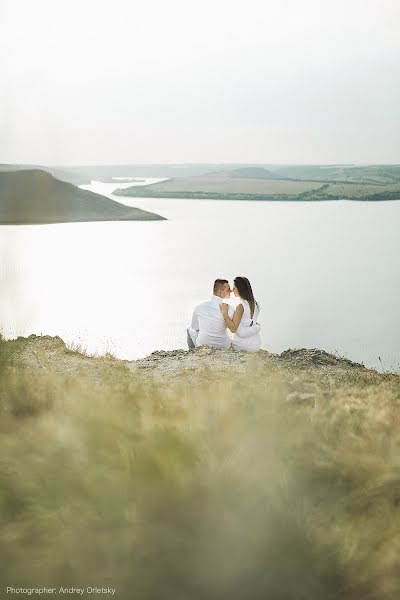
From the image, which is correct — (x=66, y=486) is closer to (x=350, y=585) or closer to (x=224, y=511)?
(x=224, y=511)

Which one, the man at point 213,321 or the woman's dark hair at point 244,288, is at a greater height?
the woman's dark hair at point 244,288

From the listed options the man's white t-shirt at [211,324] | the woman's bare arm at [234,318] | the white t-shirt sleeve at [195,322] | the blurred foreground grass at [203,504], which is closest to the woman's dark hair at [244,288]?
the woman's bare arm at [234,318]

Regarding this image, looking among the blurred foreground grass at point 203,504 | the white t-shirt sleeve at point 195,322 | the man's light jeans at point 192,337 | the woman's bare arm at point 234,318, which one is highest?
the blurred foreground grass at point 203,504

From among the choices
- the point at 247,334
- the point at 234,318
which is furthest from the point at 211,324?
the point at 247,334

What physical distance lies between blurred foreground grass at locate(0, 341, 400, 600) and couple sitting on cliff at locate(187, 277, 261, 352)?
16.2 ft

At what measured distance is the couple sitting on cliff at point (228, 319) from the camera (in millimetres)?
8250

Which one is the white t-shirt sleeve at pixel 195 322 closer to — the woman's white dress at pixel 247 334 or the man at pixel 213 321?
the man at pixel 213 321

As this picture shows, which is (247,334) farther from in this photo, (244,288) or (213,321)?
(244,288)

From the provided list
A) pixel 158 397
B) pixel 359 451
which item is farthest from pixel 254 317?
pixel 359 451

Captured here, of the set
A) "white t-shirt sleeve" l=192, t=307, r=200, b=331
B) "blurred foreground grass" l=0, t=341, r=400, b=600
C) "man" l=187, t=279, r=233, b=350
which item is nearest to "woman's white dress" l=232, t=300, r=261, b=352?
"man" l=187, t=279, r=233, b=350

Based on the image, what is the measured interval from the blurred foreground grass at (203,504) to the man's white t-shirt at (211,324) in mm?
5001

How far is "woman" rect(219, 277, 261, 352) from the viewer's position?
823cm

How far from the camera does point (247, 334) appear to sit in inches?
336

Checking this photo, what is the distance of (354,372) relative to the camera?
8.14 m
